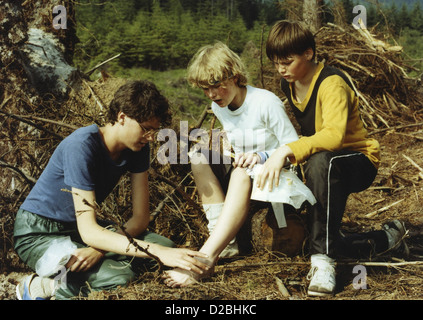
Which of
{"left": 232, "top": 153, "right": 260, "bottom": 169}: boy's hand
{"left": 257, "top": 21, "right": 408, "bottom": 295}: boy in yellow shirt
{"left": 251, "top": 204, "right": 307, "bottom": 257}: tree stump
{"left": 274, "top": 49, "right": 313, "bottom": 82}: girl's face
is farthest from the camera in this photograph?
{"left": 251, "top": 204, "right": 307, "bottom": 257}: tree stump

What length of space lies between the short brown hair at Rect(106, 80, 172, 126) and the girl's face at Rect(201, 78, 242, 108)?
1.05 ft

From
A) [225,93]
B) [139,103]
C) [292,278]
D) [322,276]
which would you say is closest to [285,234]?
[292,278]

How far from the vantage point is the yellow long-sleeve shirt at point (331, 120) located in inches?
85.2

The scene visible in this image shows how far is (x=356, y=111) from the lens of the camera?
2420mm

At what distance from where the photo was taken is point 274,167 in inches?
84.2

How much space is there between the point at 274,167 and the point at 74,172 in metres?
0.97

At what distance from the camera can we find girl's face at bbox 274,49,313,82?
2381mm

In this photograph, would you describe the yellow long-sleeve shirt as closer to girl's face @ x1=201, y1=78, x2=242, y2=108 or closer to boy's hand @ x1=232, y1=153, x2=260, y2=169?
boy's hand @ x1=232, y1=153, x2=260, y2=169

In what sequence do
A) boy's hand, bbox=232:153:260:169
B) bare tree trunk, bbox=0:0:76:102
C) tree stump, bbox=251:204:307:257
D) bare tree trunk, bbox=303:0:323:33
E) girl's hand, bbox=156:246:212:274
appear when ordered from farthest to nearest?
bare tree trunk, bbox=303:0:323:33
bare tree trunk, bbox=0:0:76:102
tree stump, bbox=251:204:307:257
boy's hand, bbox=232:153:260:169
girl's hand, bbox=156:246:212:274

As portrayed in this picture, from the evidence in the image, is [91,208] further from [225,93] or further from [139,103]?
[225,93]

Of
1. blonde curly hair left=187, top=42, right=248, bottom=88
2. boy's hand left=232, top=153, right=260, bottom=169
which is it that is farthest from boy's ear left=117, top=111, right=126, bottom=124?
boy's hand left=232, top=153, right=260, bottom=169

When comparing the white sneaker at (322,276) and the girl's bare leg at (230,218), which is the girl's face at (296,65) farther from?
the white sneaker at (322,276)

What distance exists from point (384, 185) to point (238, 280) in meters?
2.29
